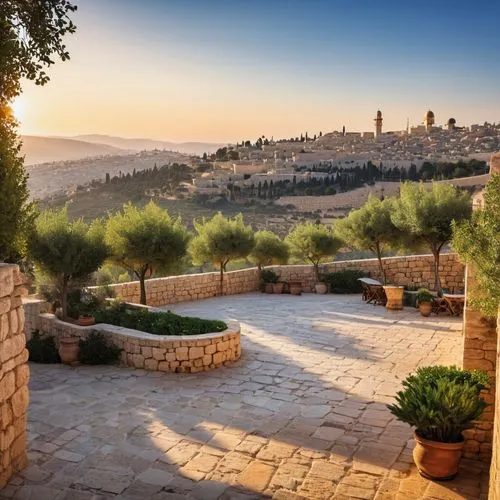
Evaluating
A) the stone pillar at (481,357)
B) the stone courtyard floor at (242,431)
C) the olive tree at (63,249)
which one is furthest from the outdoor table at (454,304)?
the olive tree at (63,249)

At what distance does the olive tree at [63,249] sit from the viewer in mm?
10133

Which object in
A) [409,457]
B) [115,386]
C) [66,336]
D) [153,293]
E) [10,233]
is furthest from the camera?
[153,293]

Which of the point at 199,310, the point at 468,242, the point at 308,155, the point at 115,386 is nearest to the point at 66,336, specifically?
the point at 115,386

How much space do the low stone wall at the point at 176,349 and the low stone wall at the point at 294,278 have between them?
6000 mm

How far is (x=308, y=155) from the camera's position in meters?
102

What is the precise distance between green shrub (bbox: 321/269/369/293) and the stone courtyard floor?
7.91 metres

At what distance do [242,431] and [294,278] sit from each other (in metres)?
13.3

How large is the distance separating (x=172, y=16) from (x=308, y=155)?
93.4m

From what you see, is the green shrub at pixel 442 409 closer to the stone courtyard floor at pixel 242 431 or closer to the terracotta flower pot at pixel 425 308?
the stone courtyard floor at pixel 242 431

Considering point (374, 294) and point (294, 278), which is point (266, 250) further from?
point (374, 294)

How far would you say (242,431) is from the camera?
20.3 ft

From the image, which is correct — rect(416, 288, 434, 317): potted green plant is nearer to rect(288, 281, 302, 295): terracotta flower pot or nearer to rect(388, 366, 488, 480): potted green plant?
rect(288, 281, 302, 295): terracotta flower pot

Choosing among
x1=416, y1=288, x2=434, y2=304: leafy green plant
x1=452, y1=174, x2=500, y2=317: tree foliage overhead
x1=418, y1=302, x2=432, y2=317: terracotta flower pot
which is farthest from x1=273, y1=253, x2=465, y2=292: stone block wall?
x1=452, y1=174, x2=500, y2=317: tree foliage overhead

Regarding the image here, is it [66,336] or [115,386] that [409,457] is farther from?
[66,336]
